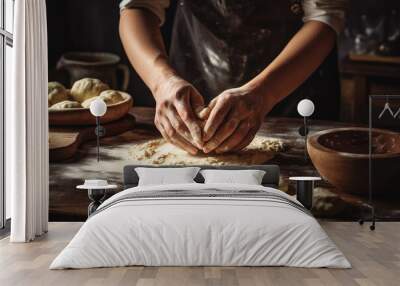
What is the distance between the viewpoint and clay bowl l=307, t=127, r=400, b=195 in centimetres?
680

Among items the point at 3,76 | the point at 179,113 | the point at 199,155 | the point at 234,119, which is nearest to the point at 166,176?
the point at 199,155

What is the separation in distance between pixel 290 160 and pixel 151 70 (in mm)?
1939

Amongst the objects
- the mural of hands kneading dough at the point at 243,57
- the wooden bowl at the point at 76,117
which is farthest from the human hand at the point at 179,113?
the wooden bowl at the point at 76,117

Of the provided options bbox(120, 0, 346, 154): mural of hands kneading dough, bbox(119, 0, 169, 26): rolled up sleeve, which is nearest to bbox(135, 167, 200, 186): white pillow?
bbox(120, 0, 346, 154): mural of hands kneading dough

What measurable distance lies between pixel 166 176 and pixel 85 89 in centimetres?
156

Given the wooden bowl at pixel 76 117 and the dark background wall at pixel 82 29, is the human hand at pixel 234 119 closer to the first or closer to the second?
the dark background wall at pixel 82 29

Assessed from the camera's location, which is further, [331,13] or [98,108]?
[331,13]

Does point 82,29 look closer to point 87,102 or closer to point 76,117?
point 87,102

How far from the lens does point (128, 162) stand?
7027 mm

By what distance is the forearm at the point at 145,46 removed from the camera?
7.01m

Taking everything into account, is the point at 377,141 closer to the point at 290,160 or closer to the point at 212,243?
the point at 290,160

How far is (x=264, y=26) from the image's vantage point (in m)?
7.01

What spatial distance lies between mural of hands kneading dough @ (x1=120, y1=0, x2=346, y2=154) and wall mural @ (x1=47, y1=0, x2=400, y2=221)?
0.36 feet

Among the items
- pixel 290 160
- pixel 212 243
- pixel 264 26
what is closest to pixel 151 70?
pixel 264 26
